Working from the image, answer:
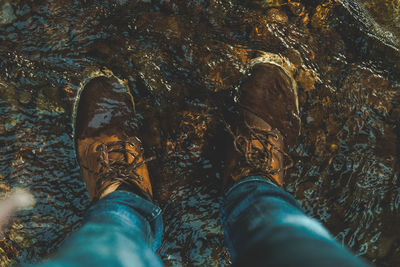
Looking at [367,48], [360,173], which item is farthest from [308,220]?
[367,48]

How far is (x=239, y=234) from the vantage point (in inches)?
37.8

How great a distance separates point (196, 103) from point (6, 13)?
1227 mm

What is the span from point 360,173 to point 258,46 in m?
1.03

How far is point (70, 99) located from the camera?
5.03ft

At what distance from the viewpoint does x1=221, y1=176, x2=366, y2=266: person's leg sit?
609 millimetres

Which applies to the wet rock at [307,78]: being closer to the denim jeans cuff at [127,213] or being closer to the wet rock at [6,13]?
the denim jeans cuff at [127,213]

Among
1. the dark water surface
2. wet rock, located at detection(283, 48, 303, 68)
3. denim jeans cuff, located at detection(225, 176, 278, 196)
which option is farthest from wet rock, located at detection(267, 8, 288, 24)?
denim jeans cuff, located at detection(225, 176, 278, 196)

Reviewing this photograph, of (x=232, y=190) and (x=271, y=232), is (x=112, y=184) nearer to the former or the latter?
(x=232, y=190)

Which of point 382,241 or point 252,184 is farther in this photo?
point 382,241

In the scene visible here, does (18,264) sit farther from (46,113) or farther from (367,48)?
(367,48)

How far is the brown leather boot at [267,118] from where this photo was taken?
1.47m

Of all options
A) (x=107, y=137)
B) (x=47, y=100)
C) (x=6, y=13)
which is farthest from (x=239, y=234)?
(x=6, y=13)

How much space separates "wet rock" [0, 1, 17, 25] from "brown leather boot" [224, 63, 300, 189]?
1.43m

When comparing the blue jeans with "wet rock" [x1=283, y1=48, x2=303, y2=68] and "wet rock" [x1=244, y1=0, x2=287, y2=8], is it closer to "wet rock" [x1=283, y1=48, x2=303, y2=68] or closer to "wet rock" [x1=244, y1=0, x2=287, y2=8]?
"wet rock" [x1=283, y1=48, x2=303, y2=68]
